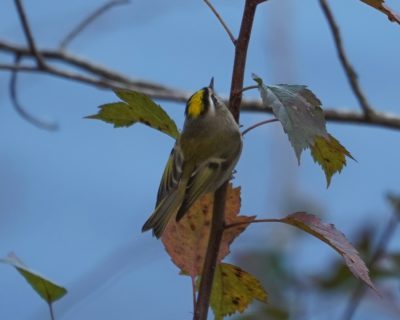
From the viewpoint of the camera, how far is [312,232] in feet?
3.02

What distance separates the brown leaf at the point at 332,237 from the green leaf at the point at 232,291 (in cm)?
10

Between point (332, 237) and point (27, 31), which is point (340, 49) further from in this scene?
point (332, 237)

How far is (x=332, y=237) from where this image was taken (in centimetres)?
92

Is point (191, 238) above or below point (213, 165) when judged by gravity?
below

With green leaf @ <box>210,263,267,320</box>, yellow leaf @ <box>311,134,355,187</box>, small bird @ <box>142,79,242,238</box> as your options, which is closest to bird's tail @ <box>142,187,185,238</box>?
small bird @ <box>142,79,242,238</box>

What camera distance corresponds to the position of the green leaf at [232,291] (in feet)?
3.22

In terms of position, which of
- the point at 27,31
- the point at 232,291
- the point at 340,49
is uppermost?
the point at 27,31

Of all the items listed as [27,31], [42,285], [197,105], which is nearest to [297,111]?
[42,285]

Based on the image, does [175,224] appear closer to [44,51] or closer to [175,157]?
[175,157]

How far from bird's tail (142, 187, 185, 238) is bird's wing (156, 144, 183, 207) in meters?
0.02

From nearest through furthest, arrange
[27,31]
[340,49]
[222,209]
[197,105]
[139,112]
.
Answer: [222,209] < [139,112] < [197,105] < [340,49] < [27,31]

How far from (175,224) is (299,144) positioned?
0.26 meters

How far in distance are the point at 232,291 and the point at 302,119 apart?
249mm

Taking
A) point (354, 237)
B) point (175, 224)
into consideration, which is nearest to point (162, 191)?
point (175, 224)
